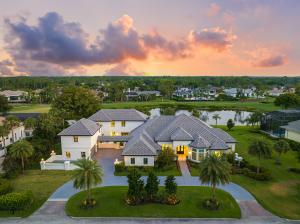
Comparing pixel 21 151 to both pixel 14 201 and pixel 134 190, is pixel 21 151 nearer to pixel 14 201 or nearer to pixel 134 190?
pixel 14 201

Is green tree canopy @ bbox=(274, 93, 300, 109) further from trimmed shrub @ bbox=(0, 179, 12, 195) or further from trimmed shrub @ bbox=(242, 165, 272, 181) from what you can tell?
trimmed shrub @ bbox=(0, 179, 12, 195)

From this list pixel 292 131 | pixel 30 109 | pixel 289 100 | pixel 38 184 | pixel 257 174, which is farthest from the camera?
pixel 30 109

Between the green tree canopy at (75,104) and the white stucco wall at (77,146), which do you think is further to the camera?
the green tree canopy at (75,104)

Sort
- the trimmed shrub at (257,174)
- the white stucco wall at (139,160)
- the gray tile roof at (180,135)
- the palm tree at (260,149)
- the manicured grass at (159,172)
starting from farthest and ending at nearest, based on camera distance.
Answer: the gray tile roof at (180,135)
the white stucco wall at (139,160)
the manicured grass at (159,172)
the palm tree at (260,149)
the trimmed shrub at (257,174)

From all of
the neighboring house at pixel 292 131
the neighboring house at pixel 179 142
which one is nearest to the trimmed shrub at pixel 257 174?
the neighboring house at pixel 179 142

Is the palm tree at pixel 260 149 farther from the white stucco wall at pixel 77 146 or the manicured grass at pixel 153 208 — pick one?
the white stucco wall at pixel 77 146

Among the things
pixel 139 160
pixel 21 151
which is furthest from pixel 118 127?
pixel 21 151

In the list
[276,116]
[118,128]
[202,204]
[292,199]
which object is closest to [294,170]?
[292,199]
